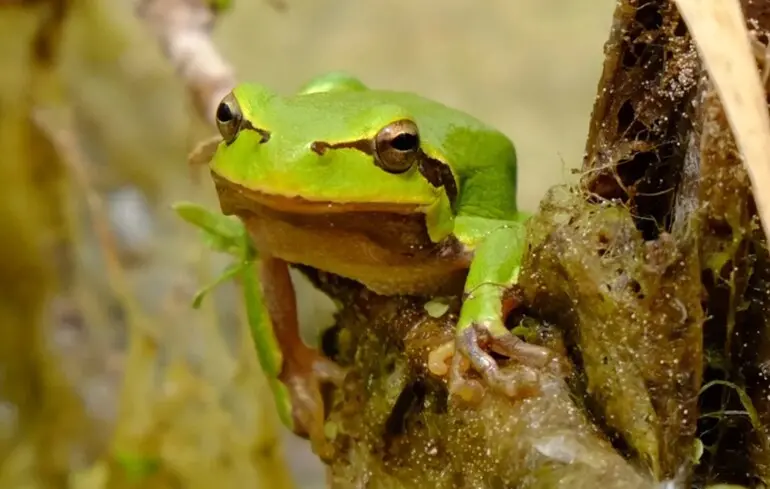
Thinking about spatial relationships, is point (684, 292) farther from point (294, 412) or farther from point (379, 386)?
point (294, 412)

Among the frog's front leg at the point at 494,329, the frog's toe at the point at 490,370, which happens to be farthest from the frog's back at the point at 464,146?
the frog's toe at the point at 490,370

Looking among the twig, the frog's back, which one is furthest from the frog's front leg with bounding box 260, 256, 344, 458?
the twig

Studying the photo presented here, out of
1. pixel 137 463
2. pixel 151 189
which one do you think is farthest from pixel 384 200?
pixel 151 189

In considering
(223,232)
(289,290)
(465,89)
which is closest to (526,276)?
(289,290)

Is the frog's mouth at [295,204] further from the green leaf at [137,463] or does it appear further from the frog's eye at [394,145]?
the green leaf at [137,463]

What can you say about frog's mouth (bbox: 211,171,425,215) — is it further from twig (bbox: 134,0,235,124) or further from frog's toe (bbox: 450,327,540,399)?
twig (bbox: 134,0,235,124)

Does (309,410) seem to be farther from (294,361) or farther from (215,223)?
(215,223)
